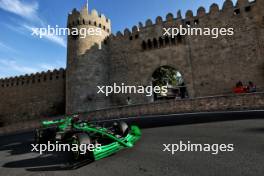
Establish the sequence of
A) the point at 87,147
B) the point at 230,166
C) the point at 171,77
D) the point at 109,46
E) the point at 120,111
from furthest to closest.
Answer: the point at 171,77 → the point at 109,46 → the point at 120,111 → the point at 87,147 → the point at 230,166

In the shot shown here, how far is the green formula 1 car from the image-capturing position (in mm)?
3850

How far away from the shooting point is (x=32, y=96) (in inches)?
1048

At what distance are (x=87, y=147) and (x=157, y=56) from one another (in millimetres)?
17278

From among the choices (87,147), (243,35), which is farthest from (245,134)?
(243,35)

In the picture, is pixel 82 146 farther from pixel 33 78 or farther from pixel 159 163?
pixel 33 78

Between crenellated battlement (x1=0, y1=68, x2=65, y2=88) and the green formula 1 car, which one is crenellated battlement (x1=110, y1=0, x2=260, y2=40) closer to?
Answer: crenellated battlement (x1=0, y1=68, x2=65, y2=88)

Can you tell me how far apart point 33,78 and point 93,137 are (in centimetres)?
2604

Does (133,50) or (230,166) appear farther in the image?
(133,50)

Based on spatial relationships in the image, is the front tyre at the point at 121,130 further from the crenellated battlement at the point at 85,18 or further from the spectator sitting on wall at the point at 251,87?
the crenellated battlement at the point at 85,18

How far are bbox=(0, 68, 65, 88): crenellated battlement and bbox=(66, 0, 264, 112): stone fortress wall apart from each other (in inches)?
247

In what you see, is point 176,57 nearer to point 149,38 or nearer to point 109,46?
point 149,38

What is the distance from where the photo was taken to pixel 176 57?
19.2 m

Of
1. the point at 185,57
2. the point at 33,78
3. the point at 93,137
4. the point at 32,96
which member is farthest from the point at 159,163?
the point at 33,78

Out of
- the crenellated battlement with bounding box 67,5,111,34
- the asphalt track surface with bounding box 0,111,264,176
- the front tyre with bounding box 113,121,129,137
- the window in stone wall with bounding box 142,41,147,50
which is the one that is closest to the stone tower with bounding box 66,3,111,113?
Answer: the crenellated battlement with bounding box 67,5,111,34
